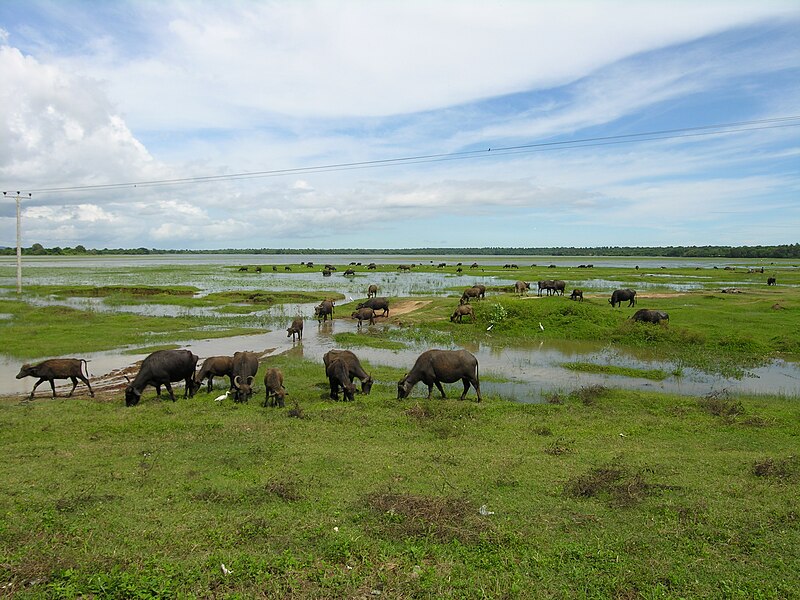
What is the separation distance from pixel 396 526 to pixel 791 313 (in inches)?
1223

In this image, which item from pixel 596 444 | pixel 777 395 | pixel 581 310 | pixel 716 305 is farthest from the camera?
pixel 716 305

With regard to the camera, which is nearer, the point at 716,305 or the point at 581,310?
the point at 581,310

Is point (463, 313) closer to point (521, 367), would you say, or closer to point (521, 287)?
point (521, 367)

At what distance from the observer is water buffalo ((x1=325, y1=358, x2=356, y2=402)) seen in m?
14.0

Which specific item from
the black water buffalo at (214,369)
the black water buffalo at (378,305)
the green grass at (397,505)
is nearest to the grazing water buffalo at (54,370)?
the green grass at (397,505)

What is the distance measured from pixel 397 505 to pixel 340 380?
677cm

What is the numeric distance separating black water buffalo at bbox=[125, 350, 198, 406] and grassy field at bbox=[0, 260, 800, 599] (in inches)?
17.6

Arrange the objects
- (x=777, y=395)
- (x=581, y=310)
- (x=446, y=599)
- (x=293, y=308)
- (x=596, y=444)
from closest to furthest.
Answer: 1. (x=446, y=599)
2. (x=596, y=444)
3. (x=777, y=395)
4. (x=581, y=310)
5. (x=293, y=308)

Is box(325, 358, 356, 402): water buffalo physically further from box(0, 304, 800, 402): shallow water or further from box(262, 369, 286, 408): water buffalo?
box(0, 304, 800, 402): shallow water

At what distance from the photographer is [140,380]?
14047mm

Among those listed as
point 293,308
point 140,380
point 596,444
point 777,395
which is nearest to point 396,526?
point 596,444

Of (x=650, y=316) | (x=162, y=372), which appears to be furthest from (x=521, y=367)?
(x=162, y=372)

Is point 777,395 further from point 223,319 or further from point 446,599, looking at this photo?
point 223,319

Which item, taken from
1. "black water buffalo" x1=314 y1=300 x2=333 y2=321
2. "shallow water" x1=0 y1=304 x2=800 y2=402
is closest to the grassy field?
"shallow water" x1=0 y1=304 x2=800 y2=402
